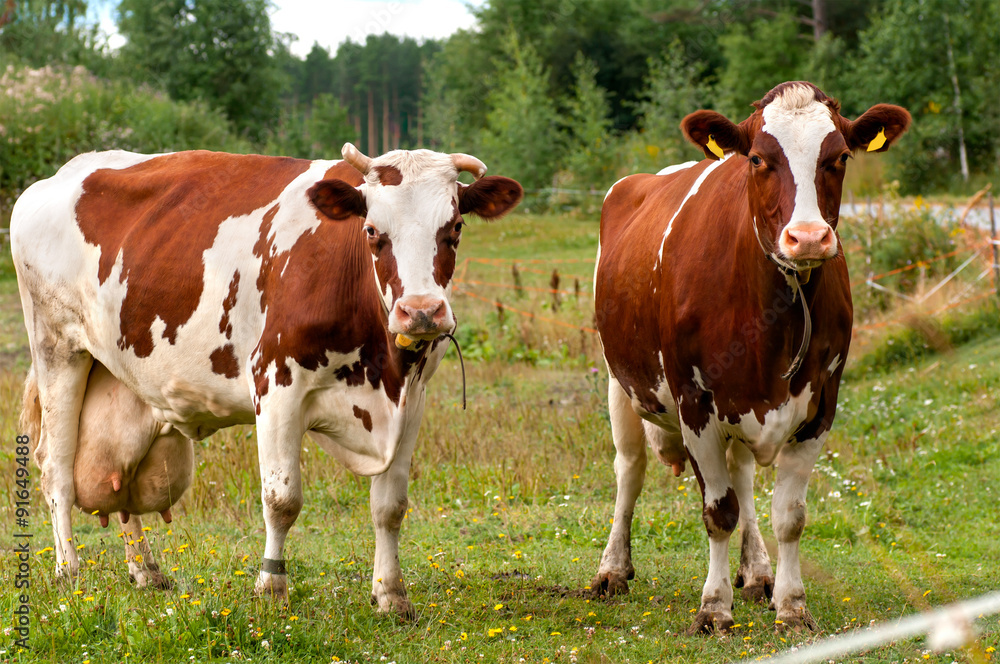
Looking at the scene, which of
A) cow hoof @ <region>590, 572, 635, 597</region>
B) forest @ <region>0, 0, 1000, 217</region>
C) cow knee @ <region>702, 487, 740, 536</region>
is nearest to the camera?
cow knee @ <region>702, 487, 740, 536</region>

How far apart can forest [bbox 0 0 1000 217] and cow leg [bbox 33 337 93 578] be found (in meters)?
19.5

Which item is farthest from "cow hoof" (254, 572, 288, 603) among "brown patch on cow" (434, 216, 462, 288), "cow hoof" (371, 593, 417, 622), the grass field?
"brown patch on cow" (434, 216, 462, 288)

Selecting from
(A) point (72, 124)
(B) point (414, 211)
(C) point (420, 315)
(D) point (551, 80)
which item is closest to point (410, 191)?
(B) point (414, 211)

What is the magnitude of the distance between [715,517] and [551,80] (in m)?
41.5

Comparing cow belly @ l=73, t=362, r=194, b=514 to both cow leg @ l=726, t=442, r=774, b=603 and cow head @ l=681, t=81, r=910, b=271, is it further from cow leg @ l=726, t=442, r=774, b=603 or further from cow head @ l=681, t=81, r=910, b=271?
cow head @ l=681, t=81, r=910, b=271

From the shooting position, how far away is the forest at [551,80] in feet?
89.8

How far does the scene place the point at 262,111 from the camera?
40.8 meters

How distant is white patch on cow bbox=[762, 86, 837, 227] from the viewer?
3.96m

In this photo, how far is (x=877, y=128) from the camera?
4418mm

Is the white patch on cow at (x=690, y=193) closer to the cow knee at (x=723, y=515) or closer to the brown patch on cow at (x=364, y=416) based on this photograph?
the cow knee at (x=723, y=515)

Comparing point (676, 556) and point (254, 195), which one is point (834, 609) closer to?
point (676, 556)

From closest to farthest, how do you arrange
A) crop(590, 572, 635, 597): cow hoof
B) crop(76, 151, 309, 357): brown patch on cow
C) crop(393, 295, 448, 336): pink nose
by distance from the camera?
crop(393, 295, 448, 336): pink nose < crop(76, 151, 309, 357): brown patch on cow < crop(590, 572, 635, 597): cow hoof

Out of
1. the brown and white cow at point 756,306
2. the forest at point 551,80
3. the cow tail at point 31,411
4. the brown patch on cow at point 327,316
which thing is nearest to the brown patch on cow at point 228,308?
the brown patch on cow at point 327,316

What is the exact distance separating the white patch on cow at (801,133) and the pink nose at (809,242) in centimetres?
5
